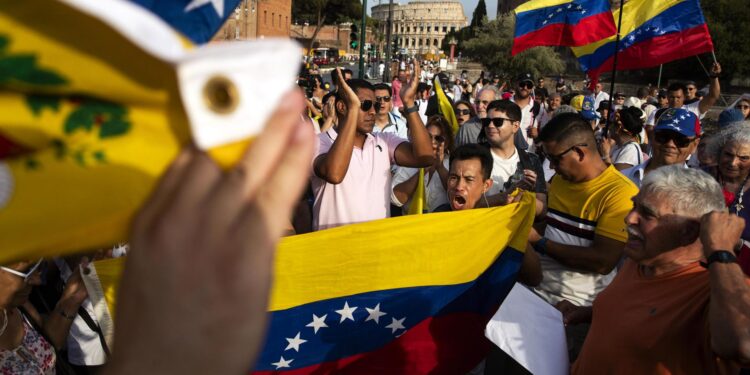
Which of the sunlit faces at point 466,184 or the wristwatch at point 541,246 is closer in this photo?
the wristwatch at point 541,246

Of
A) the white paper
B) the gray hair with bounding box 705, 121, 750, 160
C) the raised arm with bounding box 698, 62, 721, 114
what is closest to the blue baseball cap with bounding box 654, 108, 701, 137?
the gray hair with bounding box 705, 121, 750, 160

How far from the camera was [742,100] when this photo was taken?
24.4ft

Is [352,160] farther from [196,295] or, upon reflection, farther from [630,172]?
[196,295]

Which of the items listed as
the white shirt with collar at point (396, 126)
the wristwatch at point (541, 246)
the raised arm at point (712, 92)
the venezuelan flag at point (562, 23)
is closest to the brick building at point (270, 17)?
the venezuelan flag at point (562, 23)

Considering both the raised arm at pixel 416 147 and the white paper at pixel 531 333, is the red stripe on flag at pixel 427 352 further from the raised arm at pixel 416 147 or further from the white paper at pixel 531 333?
the raised arm at pixel 416 147

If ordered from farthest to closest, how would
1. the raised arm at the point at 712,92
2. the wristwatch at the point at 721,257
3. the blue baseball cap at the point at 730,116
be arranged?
the raised arm at the point at 712,92
the blue baseball cap at the point at 730,116
the wristwatch at the point at 721,257

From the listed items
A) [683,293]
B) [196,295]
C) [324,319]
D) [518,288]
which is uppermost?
[196,295]

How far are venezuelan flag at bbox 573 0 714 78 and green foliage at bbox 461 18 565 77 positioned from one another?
34.9 metres

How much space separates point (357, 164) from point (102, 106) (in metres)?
3.01

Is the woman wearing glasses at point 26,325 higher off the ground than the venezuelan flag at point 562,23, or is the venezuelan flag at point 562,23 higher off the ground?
the venezuelan flag at point 562,23

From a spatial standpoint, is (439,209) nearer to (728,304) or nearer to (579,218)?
(579,218)

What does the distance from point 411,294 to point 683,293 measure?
1.37 metres

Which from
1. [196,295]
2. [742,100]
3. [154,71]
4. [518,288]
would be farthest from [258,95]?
[742,100]

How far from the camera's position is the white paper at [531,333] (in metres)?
2.60
